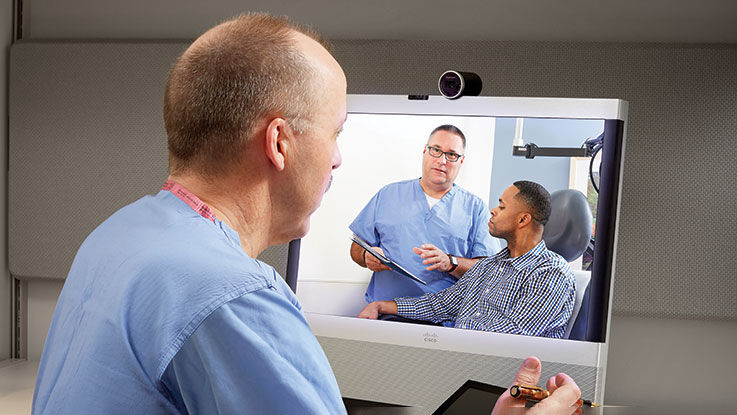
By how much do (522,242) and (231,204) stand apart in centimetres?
107

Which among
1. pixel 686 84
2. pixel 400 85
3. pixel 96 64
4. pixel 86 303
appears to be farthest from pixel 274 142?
pixel 96 64

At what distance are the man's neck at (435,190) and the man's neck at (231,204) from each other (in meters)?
1.02

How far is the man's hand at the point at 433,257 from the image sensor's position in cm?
169

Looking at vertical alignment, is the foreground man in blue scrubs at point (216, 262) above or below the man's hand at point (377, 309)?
above

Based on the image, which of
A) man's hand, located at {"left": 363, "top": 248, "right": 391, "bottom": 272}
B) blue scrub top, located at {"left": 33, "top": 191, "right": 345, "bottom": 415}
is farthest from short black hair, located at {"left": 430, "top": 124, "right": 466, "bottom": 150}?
blue scrub top, located at {"left": 33, "top": 191, "right": 345, "bottom": 415}

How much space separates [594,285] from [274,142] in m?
1.12

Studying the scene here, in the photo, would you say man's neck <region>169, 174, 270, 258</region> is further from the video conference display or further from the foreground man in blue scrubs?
the video conference display

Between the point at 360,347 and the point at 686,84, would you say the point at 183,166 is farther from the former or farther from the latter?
the point at 686,84

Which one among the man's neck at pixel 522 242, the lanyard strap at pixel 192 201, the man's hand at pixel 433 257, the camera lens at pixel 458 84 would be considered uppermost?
the camera lens at pixel 458 84

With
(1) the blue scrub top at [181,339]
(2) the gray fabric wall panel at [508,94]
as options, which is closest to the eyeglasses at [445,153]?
(2) the gray fabric wall panel at [508,94]

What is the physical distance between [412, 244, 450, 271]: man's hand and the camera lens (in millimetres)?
382

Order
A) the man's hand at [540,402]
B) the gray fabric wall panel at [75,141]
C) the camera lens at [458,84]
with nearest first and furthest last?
1. the man's hand at [540,402]
2. the camera lens at [458,84]
3. the gray fabric wall panel at [75,141]

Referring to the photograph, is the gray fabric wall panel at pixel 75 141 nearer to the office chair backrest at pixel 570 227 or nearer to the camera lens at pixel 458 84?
the camera lens at pixel 458 84

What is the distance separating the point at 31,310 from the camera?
2.56m
